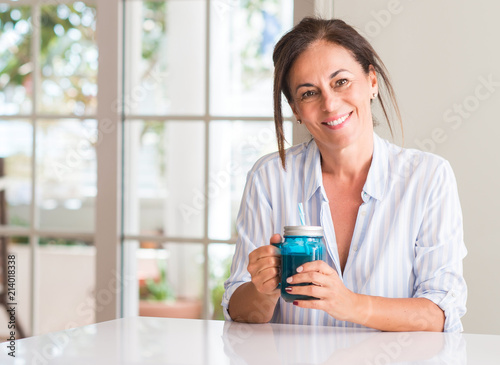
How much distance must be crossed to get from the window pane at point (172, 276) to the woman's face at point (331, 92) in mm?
4082

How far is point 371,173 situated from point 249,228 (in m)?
0.34

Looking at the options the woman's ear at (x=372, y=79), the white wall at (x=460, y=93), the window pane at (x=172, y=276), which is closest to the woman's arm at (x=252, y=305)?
the woman's ear at (x=372, y=79)

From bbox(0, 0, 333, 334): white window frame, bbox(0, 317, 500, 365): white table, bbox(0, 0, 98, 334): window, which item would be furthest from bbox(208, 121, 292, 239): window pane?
bbox(0, 317, 500, 365): white table

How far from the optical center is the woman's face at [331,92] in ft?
4.86

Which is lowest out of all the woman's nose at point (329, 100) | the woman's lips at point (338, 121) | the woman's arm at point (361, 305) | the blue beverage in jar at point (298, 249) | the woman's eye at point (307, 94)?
the woman's arm at point (361, 305)

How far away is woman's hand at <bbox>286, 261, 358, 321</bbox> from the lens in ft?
3.64

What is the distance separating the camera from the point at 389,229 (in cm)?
147

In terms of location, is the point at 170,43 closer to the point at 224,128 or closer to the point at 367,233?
the point at 224,128

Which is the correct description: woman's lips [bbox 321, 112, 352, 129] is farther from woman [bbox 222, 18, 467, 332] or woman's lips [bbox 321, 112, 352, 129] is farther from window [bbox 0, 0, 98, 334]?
window [bbox 0, 0, 98, 334]

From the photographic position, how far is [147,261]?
19.9 ft

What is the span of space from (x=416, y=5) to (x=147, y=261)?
4.51 m

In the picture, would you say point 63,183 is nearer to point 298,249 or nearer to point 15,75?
point 15,75

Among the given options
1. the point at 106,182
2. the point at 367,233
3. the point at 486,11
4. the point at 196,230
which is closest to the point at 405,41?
the point at 486,11

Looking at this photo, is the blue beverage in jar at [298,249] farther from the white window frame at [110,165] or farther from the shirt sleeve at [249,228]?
the white window frame at [110,165]
